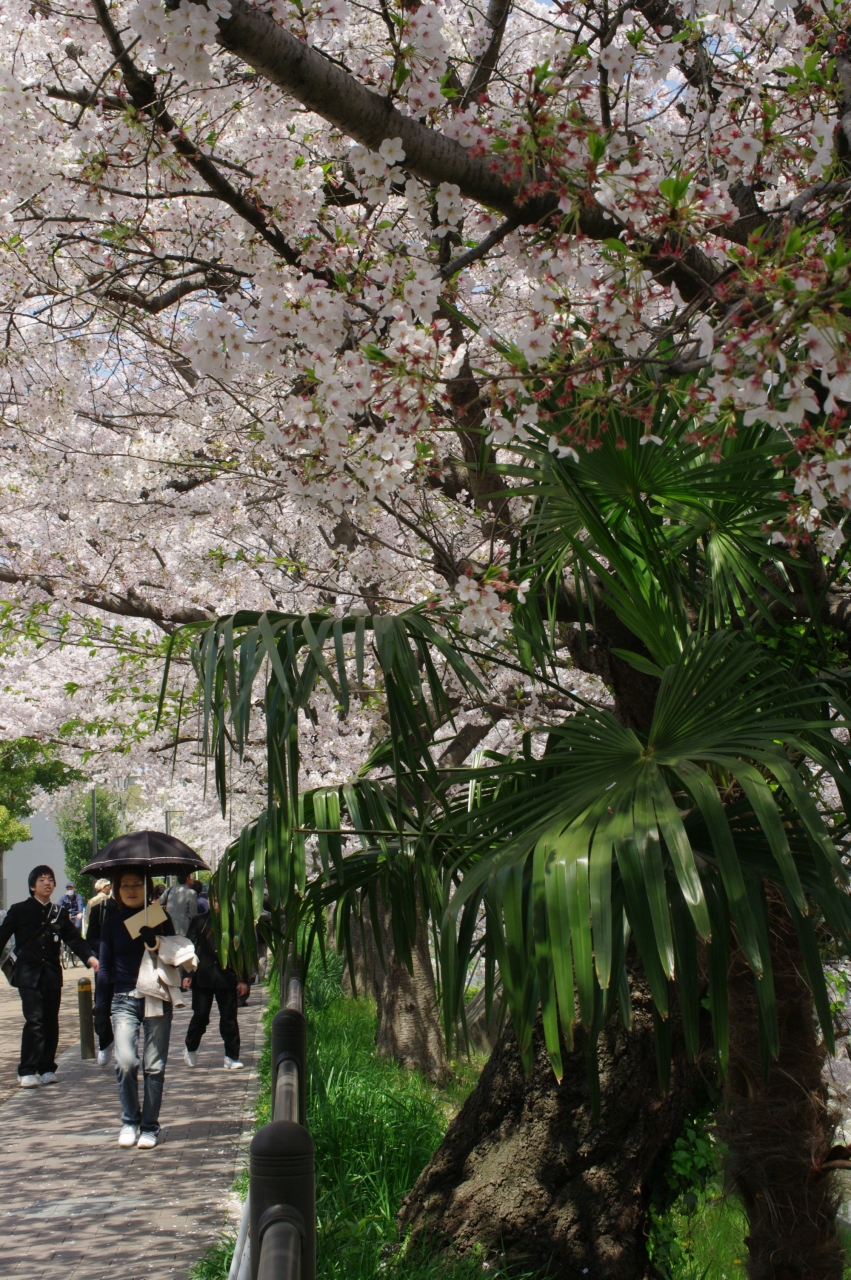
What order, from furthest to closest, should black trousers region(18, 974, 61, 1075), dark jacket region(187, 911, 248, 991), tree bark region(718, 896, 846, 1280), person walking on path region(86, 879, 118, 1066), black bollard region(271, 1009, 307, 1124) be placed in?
dark jacket region(187, 911, 248, 991) → black trousers region(18, 974, 61, 1075) → person walking on path region(86, 879, 118, 1066) → tree bark region(718, 896, 846, 1280) → black bollard region(271, 1009, 307, 1124)

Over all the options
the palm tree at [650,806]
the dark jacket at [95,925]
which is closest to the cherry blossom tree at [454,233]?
the palm tree at [650,806]

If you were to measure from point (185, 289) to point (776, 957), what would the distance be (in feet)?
14.5

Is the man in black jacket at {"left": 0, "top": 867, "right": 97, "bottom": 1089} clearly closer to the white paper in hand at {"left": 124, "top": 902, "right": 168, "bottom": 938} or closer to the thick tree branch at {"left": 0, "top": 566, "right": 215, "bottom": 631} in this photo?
the white paper in hand at {"left": 124, "top": 902, "right": 168, "bottom": 938}

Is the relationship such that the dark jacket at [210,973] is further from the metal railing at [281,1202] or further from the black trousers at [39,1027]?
the metal railing at [281,1202]

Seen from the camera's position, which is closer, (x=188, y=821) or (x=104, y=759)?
(x=104, y=759)

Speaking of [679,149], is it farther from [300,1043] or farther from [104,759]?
[104,759]

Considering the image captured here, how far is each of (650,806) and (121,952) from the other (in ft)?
17.3

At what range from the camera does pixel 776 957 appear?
3.38 meters

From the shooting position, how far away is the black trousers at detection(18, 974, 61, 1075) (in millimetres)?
8297

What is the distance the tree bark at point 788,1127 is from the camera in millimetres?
3354

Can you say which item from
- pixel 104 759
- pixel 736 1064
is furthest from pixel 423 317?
pixel 104 759

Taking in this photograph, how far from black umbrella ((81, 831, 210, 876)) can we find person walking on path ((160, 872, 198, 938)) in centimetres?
442

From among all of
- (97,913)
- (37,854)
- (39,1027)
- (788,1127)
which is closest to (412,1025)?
(39,1027)

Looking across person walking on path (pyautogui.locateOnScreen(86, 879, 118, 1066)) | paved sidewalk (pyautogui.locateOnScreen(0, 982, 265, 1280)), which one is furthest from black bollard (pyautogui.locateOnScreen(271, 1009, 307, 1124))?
person walking on path (pyautogui.locateOnScreen(86, 879, 118, 1066))
